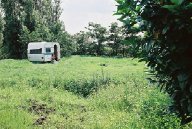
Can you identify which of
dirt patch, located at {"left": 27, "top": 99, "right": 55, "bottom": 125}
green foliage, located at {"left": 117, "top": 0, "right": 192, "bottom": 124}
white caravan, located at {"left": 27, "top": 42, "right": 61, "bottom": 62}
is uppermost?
green foliage, located at {"left": 117, "top": 0, "right": 192, "bottom": 124}

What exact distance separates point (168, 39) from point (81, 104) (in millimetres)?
12674

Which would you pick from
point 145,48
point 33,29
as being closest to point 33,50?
point 33,29

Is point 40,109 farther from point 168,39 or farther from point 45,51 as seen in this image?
point 45,51

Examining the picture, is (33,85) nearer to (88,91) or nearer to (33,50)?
(88,91)

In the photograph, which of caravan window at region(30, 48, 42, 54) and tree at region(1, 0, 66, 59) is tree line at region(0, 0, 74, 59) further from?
caravan window at region(30, 48, 42, 54)

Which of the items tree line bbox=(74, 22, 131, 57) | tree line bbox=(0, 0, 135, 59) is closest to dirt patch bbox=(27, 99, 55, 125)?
tree line bbox=(0, 0, 135, 59)

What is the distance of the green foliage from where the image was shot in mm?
3467

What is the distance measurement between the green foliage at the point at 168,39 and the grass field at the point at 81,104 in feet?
12.4

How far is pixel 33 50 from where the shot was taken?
148ft

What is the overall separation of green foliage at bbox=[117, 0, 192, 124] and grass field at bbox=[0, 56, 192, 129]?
12.4 feet

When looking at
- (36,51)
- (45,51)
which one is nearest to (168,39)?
(45,51)

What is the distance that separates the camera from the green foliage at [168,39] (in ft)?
11.4

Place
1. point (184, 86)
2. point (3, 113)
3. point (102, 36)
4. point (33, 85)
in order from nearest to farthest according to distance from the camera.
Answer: point (184, 86), point (3, 113), point (33, 85), point (102, 36)

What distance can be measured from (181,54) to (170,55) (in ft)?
0.66
